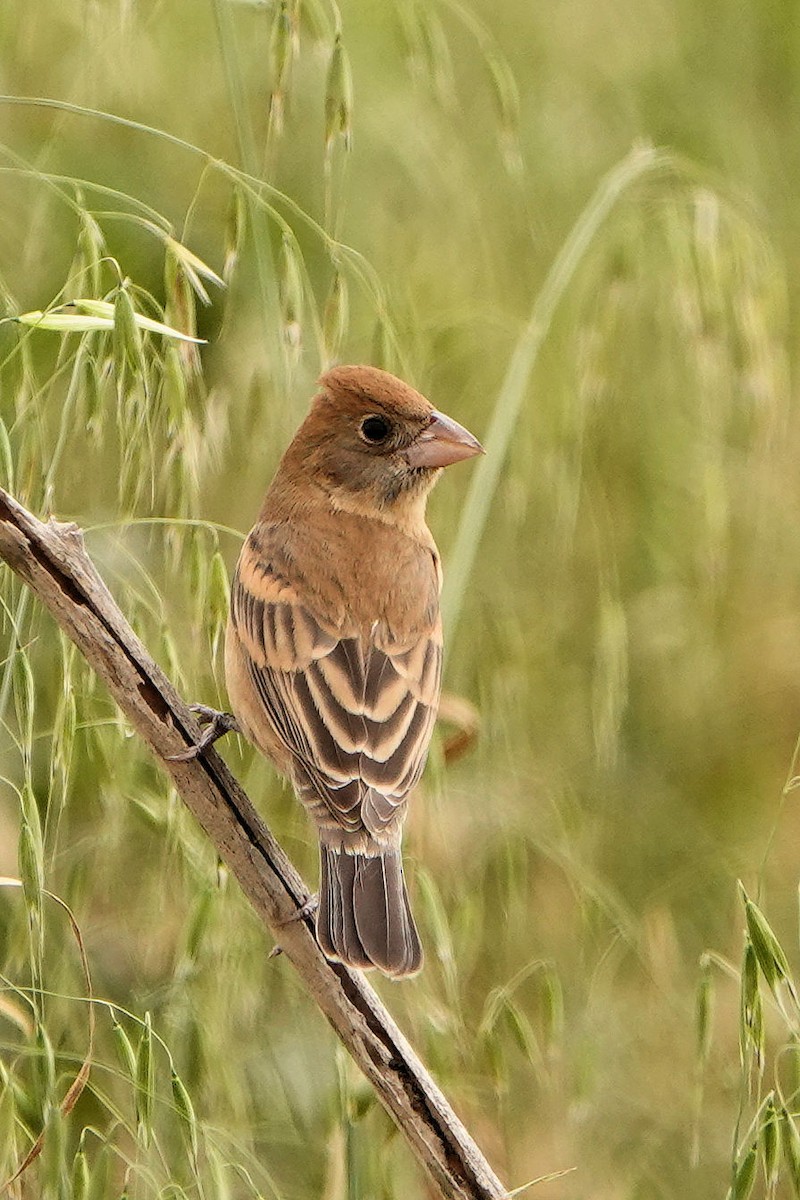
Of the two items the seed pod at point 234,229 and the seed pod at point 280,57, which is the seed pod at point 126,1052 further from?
the seed pod at point 280,57

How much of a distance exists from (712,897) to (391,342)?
2.01 m

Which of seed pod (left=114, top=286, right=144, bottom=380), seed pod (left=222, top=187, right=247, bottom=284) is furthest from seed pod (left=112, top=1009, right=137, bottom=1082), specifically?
seed pod (left=222, top=187, right=247, bottom=284)

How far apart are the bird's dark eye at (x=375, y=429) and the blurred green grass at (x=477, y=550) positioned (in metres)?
0.18

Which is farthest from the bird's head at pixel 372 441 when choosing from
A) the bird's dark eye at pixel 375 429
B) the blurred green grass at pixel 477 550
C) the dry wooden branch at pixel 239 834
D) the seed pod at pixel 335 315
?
the dry wooden branch at pixel 239 834

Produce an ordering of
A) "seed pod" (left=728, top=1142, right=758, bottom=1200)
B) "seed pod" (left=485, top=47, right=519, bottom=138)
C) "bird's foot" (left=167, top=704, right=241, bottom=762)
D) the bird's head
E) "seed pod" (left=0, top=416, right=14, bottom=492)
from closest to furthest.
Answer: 1. "seed pod" (left=728, top=1142, right=758, bottom=1200)
2. "seed pod" (left=0, top=416, right=14, bottom=492)
3. "bird's foot" (left=167, top=704, right=241, bottom=762)
4. "seed pod" (left=485, top=47, right=519, bottom=138)
5. the bird's head

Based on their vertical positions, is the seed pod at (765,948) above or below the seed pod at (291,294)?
below

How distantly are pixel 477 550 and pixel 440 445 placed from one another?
1.06 feet

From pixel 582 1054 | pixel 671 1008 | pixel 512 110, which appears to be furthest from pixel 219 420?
pixel 671 1008

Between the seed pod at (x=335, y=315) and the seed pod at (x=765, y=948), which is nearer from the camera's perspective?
the seed pod at (x=765, y=948)

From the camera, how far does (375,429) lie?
3.95 metres

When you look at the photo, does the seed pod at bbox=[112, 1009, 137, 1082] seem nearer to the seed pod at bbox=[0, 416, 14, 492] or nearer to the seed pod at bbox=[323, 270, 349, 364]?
the seed pod at bbox=[0, 416, 14, 492]

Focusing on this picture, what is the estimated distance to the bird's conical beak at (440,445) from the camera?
3.68 m

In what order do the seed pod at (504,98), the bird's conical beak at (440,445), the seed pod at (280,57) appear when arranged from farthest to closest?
the bird's conical beak at (440,445) → the seed pod at (504,98) → the seed pod at (280,57)

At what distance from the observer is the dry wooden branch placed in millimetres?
2410
